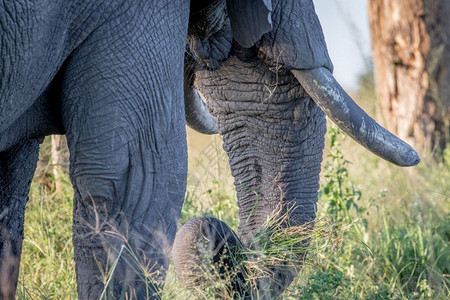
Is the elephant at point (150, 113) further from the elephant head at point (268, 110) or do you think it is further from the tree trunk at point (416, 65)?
the tree trunk at point (416, 65)

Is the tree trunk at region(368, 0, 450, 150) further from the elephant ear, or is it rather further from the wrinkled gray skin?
the wrinkled gray skin

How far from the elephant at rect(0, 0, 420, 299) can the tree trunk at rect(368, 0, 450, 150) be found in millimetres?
4275

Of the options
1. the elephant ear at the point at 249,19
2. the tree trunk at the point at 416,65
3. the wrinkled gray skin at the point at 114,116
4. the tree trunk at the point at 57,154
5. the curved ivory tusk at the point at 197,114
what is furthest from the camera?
the tree trunk at the point at 416,65

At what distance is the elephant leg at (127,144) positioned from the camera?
2807 mm

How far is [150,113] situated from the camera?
9.44 feet

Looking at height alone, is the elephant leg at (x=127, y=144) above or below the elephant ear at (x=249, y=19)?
below

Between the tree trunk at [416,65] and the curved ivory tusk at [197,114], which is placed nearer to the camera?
the curved ivory tusk at [197,114]

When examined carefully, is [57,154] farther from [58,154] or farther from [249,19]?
[249,19]

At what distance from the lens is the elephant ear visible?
3330 mm

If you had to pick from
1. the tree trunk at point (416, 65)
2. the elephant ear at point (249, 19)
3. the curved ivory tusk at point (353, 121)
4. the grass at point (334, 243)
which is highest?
the tree trunk at point (416, 65)

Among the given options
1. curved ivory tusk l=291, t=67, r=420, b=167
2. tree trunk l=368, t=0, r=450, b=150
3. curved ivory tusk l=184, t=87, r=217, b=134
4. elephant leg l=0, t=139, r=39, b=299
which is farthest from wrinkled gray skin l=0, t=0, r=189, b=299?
tree trunk l=368, t=0, r=450, b=150

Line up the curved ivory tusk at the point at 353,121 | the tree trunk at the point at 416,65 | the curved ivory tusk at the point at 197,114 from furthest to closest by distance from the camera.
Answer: the tree trunk at the point at 416,65 → the curved ivory tusk at the point at 197,114 → the curved ivory tusk at the point at 353,121

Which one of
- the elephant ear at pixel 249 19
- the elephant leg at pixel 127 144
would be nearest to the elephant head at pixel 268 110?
the elephant ear at pixel 249 19

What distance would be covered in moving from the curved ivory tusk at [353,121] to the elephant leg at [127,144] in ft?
2.46
